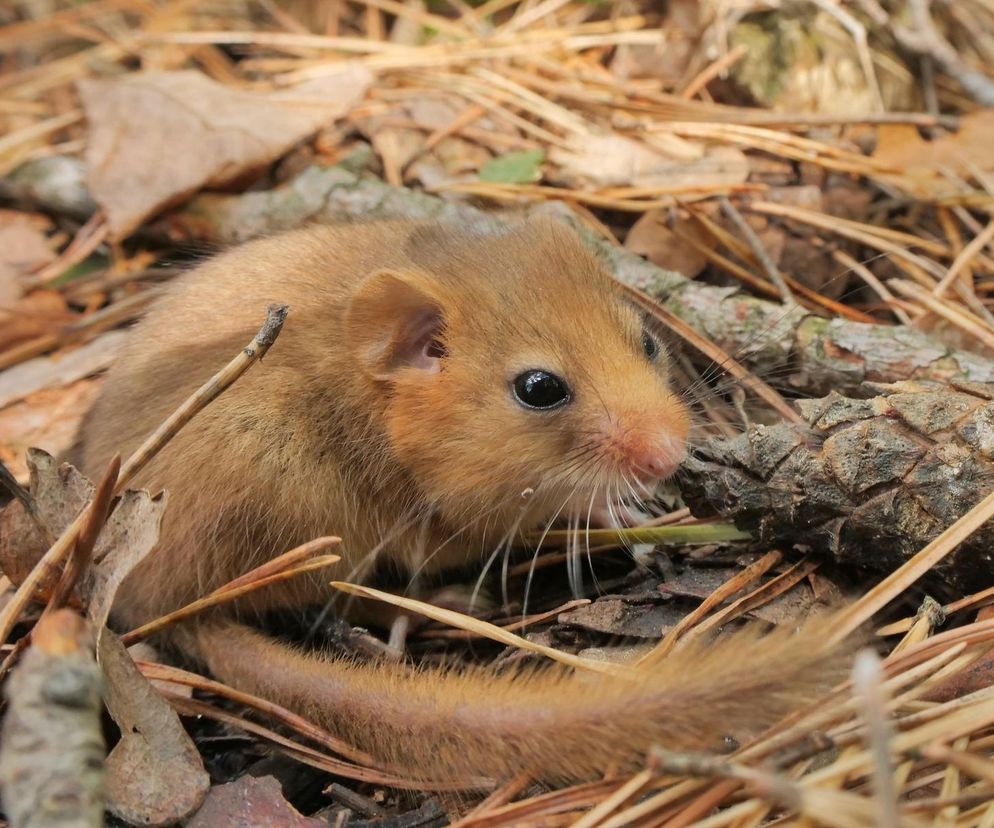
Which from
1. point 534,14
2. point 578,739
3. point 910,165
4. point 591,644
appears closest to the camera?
point 578,739

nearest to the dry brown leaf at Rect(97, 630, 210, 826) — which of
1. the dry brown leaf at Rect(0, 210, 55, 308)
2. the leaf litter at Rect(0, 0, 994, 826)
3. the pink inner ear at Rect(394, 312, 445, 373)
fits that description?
the leaf litter at Rect(0, 0, 994, 826)

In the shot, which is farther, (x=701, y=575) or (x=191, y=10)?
(x=191, y=10)

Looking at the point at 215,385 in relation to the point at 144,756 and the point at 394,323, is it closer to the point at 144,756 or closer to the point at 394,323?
the point at 394,323

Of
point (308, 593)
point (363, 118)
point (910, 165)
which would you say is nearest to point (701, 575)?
point (308, 593)

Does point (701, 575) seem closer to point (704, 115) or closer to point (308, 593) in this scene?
point (308, 593)

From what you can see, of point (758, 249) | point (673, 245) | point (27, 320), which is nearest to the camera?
point (758, 249)

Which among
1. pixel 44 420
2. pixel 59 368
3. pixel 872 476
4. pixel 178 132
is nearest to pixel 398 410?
pixel 872 476

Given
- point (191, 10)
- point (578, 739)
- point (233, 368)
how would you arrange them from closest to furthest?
1. point (578, 739)
2. point (233, 368)
3. point (191, 10)
